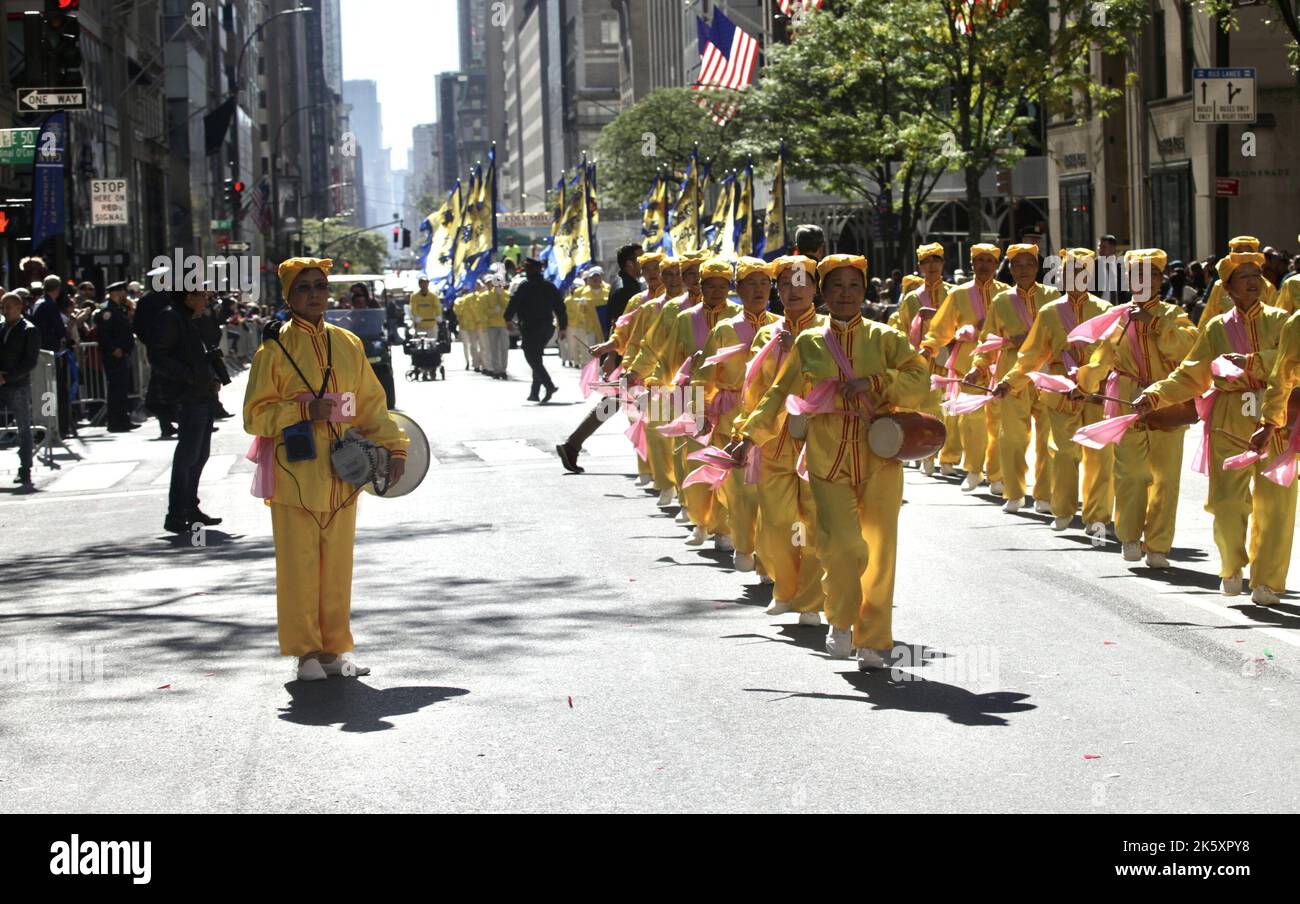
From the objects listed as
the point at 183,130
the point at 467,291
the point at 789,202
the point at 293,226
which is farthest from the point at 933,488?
the point at 293,226

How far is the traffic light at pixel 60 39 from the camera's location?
21.3m

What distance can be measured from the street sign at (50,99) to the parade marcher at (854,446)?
14171mm

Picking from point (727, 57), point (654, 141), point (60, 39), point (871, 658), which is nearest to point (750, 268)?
point (871, 658)

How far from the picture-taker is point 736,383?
39.1 ft

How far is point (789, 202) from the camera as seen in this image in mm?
70000

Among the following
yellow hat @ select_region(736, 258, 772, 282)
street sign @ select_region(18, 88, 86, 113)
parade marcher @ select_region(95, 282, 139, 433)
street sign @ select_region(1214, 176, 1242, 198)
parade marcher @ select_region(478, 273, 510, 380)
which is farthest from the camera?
parade marcher @ select_region(478, 273, 510, 380)

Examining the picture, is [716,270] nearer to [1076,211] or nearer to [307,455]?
[307,455]

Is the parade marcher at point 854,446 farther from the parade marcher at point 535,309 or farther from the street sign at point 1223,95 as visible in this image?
the parade marcher at point 535,309

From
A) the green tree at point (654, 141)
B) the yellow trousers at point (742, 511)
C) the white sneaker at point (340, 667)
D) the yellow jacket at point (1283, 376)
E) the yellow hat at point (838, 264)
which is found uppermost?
the green tree at point (654, 141)

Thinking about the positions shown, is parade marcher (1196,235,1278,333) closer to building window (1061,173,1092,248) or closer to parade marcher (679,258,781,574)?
parade marcher (679,258,781,574)

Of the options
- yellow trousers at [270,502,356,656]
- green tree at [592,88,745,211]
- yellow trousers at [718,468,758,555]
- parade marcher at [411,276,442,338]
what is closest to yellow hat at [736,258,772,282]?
yellow trousers at [718,468,758,555]

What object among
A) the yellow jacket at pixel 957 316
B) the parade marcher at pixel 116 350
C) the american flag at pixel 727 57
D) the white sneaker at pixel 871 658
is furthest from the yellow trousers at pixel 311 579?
the american flag at pixel 727 57

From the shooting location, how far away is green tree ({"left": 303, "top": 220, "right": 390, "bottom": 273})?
6058 inches

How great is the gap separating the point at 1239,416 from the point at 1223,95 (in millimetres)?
14413
